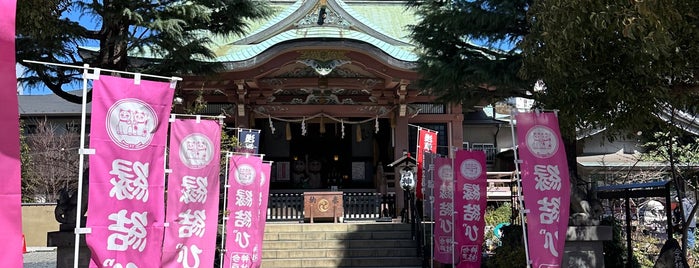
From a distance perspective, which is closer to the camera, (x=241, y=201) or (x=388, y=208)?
(x=241, y=201)

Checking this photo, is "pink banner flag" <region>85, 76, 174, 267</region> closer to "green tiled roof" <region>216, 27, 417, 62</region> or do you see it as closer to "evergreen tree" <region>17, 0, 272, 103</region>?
"evergreen tree" <region>17, 0, 272, 103</region>

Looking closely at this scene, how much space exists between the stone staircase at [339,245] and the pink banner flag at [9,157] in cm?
929

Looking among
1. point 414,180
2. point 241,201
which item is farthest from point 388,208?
point 241,201

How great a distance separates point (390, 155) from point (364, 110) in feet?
7.82

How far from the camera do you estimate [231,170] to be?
9258mm

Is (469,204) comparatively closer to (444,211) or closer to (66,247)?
(444,211)

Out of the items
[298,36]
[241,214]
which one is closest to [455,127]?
[298,36]

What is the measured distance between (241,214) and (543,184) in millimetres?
4824

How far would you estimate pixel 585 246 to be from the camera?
327 inches

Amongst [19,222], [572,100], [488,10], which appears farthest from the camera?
[488,10]

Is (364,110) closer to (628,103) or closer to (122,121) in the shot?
(628,103)

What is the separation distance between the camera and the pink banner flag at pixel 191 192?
21.5 feet

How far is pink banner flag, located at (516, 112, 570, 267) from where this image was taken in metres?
6.79

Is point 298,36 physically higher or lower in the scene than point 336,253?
higher
